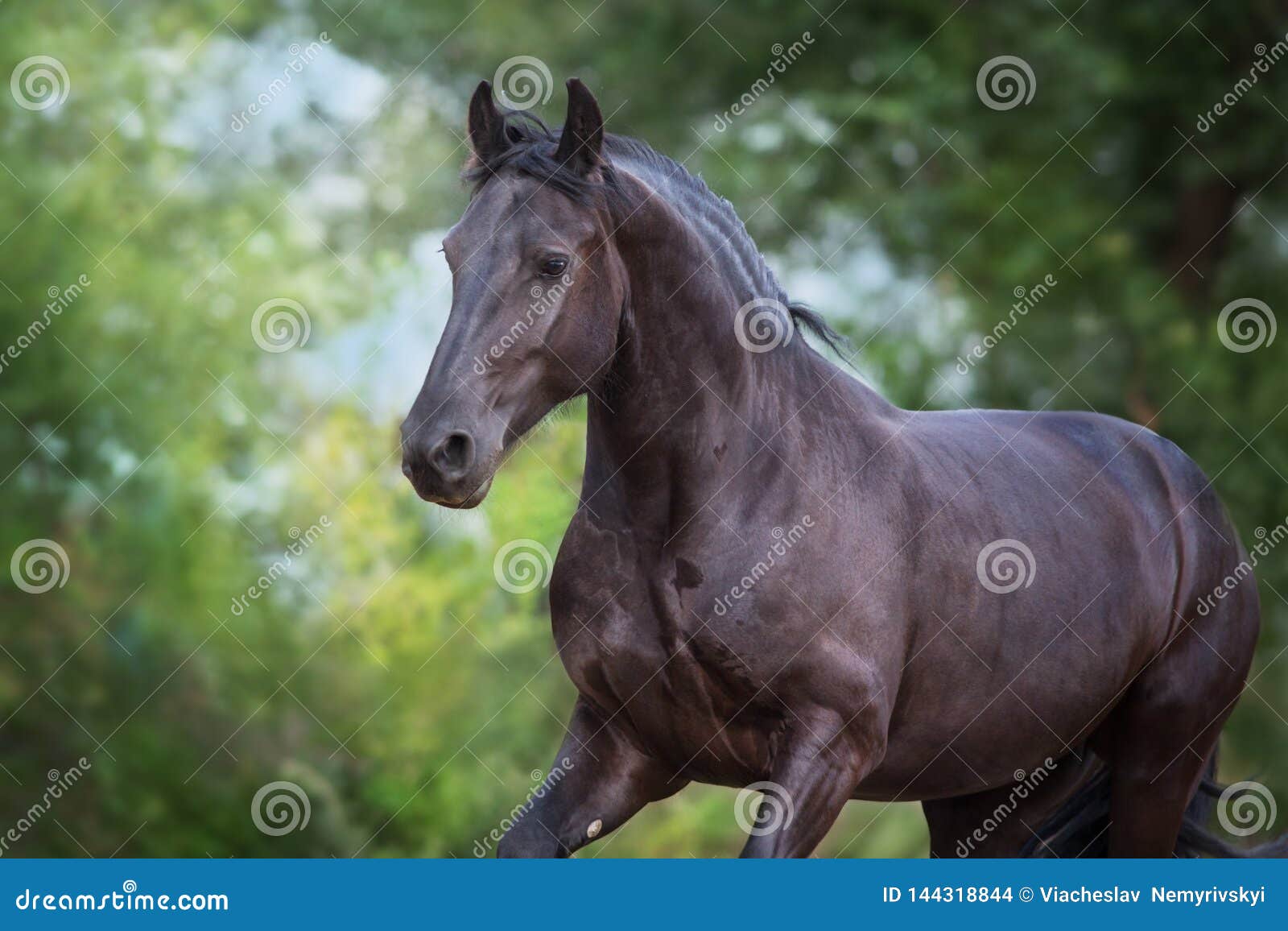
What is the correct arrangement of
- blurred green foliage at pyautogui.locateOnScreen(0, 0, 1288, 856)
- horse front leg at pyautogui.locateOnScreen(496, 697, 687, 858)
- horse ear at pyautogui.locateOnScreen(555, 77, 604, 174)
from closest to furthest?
horse ear at pyautogui.locateOnScreen(555, 77, 604, 174) < horse front leg at pyautogui.locateOnScreen(496, 697, 687, 858) < blurred green foliage at pyautogui.locateOnScreen(0, 0, 1288, 856)

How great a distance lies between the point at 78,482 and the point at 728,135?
687cm

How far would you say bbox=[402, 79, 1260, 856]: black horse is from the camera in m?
4.03

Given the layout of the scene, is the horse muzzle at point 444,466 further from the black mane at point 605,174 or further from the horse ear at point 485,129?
the horse ear at point 485,129

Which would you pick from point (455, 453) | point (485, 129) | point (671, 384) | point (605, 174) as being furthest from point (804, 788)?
point (485, 129)

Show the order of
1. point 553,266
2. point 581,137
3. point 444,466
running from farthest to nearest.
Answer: point 581,137 → point 553,266 → point 444,466

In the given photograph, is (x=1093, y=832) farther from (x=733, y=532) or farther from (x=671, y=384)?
(x=671, y=384)

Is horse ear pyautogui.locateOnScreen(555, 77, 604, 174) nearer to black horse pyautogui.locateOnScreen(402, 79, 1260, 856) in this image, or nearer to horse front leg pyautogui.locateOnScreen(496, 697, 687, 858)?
black horse pyautogui.locateOnScreen(402, 79, 1260, 856)

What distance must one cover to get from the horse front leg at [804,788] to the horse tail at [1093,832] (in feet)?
5.08

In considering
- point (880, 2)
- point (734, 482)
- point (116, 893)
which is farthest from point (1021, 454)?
point (880, 2)

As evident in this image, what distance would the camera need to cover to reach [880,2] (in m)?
14.9

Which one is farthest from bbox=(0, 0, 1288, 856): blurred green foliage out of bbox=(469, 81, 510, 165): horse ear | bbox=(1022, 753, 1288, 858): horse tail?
bbox=(469, 81, 510, 165): horse ear

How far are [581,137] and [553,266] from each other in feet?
1.24

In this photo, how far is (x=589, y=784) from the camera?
4570mm

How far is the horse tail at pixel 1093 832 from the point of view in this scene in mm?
5480
